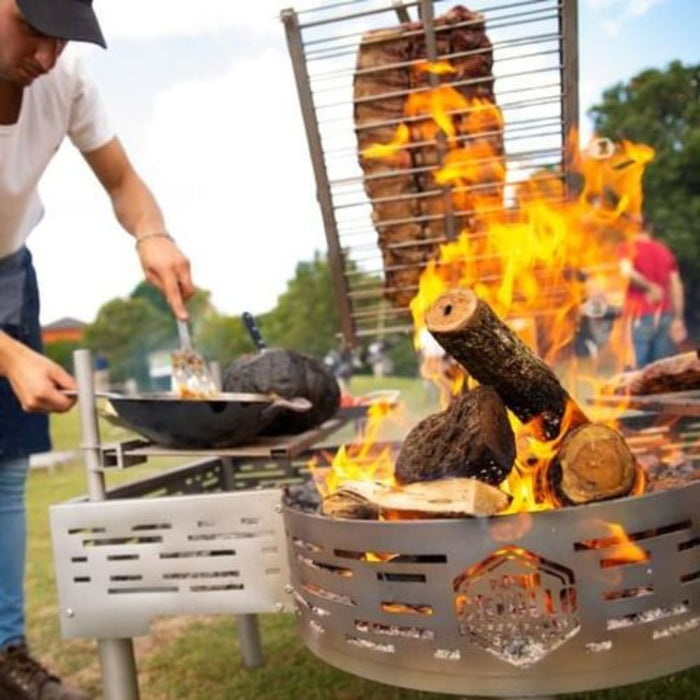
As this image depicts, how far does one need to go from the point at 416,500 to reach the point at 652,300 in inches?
214

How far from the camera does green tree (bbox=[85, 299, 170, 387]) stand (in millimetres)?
65812

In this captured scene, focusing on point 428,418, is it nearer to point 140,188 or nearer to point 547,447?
point 547,447

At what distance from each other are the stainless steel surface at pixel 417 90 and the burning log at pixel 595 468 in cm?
160

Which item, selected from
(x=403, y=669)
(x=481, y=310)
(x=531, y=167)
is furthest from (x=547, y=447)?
(x=531, y=167)

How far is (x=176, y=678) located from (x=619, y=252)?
4782mm

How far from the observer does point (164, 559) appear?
6.93ft

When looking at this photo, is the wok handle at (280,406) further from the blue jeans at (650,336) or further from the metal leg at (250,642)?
the blue jeans at (650,336)

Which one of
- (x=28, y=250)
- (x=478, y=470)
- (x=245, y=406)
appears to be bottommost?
(x=478, y=470)

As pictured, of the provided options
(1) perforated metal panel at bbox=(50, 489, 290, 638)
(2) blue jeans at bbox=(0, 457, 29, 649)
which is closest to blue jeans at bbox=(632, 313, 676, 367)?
(2) blue jeans at bbox=(0, 457, 29, 649)

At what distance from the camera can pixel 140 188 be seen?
298cm

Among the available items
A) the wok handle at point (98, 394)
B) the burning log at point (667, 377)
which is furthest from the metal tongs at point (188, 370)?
the burning log at point (667, 377)

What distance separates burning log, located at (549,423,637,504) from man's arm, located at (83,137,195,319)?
1.28m

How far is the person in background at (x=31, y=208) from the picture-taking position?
2357 millimetres

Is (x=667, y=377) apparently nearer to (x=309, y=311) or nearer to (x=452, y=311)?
(x=452, y=311)
